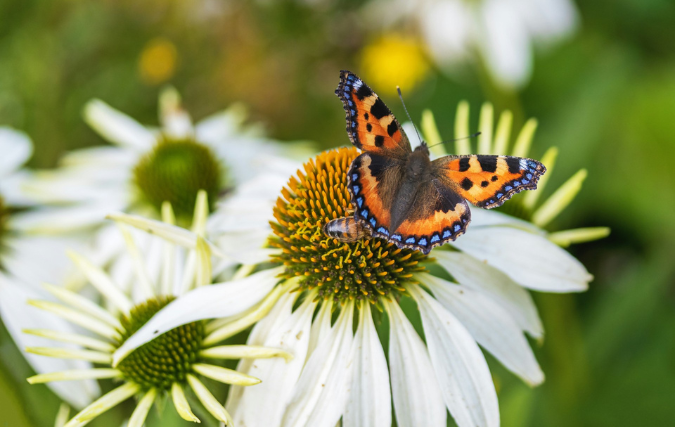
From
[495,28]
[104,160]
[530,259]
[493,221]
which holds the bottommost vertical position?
[530,259]

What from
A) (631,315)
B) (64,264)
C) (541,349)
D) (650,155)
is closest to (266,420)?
(64,264)

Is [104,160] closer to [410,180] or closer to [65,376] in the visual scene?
[65,376]

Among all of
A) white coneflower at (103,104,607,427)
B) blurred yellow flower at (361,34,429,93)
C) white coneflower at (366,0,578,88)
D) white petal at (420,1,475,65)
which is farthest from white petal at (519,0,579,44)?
white coneflower at (103,104,607,427)

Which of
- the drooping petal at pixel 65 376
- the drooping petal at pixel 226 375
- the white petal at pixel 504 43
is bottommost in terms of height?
the drooping petal at pixel 226 375

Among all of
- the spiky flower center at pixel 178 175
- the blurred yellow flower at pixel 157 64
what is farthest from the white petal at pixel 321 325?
the blurred yellow flower at pixel 157 64

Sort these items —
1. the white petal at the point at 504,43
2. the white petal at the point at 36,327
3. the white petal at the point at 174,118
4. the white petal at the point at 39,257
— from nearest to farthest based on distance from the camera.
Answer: the white petal at the point at 36,327 < the white petal at the point at 39,257 < the white petal at the point at 174,118 < the white petal at the point at 504,43

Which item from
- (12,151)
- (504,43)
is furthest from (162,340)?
→ (504,43)

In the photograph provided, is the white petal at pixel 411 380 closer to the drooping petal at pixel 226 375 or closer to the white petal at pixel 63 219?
the drooping petal at pixel 226 375
